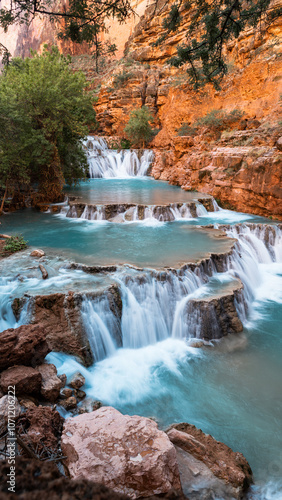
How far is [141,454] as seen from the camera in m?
2.72

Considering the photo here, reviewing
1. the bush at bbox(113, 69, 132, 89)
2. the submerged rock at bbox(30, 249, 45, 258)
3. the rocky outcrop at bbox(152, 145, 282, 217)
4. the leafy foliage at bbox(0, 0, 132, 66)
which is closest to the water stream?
the submerged rock at bbox(30, 249, 45, 258)

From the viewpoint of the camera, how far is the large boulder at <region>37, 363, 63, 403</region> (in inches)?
170

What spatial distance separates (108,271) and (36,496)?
651 centimetres

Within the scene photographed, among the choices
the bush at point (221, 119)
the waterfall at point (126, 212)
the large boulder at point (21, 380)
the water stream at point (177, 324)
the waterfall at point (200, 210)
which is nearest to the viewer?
the large boulder at point (21, 380)

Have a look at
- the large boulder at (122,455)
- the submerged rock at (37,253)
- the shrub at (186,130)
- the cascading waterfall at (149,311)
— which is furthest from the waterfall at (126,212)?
the shrub at (186,130)

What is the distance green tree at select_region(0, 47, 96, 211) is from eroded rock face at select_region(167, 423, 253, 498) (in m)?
10.4

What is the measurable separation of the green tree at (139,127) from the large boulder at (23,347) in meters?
26.6

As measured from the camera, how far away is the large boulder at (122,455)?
8.43ft

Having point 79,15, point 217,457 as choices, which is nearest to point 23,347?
point 217,457

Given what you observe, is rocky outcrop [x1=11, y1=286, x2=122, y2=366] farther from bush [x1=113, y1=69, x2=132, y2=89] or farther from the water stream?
bush [x1=113, y1=69, x2=132, y2=89]

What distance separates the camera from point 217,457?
350 cm

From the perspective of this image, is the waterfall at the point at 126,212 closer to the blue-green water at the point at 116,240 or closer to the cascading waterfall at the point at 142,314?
the blue-green water at the point at 116,240

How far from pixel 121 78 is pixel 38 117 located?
24988 mm

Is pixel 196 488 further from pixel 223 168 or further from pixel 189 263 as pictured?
pixel 223 168
